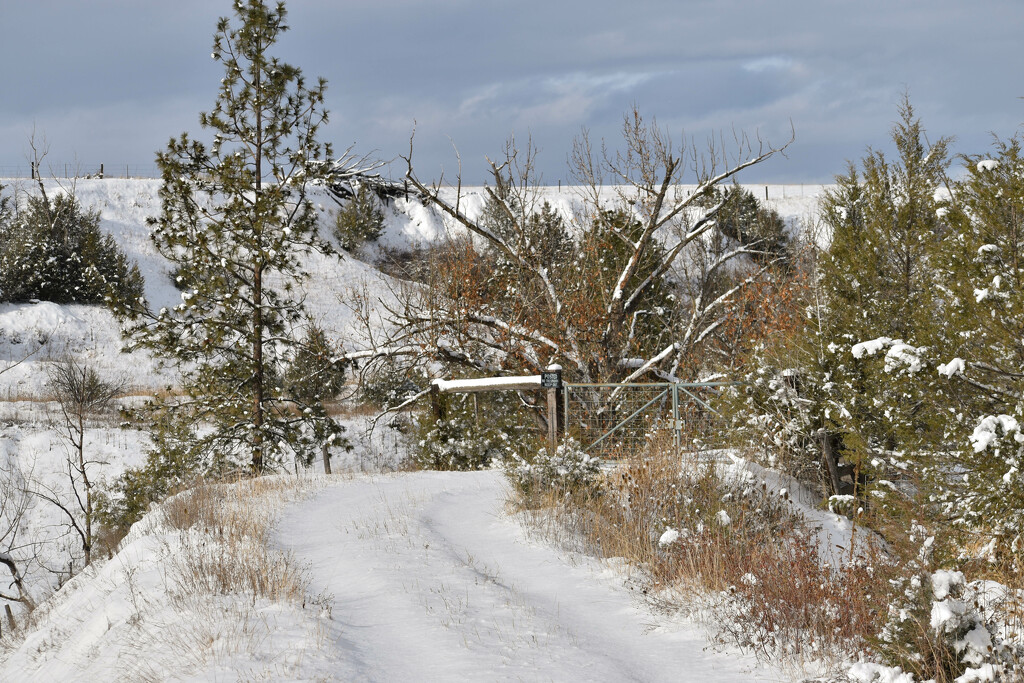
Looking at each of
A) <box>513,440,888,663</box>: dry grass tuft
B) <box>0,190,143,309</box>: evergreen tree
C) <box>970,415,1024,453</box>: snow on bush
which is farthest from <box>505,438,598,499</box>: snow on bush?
<box>0,190,143,309</box>: evergreen tree

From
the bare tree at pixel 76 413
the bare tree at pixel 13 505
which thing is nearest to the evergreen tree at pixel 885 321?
the bare tree at pixel 76 413

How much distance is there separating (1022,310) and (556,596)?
14.9ft

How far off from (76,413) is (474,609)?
55.8 feet

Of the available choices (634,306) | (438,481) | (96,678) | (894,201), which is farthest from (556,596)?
(634,306)

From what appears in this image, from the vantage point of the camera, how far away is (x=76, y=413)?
62.5 ft

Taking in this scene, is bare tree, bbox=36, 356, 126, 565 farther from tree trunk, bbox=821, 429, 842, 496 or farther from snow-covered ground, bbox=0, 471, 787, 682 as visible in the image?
tree trunk, bbox=821, 429, 842, 496

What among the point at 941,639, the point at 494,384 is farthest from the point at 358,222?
the point at 941,639

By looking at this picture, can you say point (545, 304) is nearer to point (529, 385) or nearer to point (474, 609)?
point (529, 385)

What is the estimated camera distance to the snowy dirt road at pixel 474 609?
175 inches

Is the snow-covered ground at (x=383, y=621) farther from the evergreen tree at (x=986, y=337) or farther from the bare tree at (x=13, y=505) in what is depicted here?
the bare tree at (x=13, y=505)

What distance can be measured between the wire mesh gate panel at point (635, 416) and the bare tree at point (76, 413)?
9438mm

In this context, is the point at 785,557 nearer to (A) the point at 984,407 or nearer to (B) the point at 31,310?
(A) the point at 984,407

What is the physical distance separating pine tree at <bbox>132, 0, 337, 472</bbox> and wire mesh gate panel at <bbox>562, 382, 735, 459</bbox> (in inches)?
173

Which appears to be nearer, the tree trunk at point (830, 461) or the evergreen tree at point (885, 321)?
the evergreen tree at point (885, 321)
